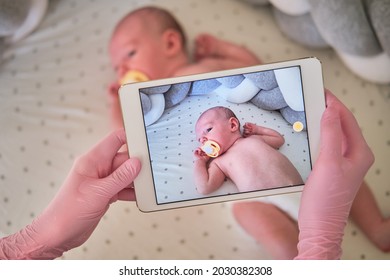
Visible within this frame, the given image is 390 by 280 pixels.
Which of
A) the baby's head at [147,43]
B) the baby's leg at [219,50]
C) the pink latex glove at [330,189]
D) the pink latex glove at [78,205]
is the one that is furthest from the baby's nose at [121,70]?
the pink latex glove at [330,189]

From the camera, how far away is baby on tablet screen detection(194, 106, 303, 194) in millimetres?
641

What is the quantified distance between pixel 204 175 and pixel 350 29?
0.35 m

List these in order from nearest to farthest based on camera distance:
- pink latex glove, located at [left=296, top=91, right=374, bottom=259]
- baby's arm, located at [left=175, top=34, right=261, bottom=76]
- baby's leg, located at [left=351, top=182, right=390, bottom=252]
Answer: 1. pink latex glove, located at [left=296, top=91, right=374, bottom=259]
2. baby's leg, located at [left=351, top=182, right=390, bottom=252]
3. baby's arm, located at [left=175, top=34, right=261, bottom=76]

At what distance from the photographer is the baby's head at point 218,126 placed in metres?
0.64

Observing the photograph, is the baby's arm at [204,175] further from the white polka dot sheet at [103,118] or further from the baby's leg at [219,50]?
the baby's leg at [219,50]

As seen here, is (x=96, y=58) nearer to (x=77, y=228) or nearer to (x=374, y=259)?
(x=77, y=228)

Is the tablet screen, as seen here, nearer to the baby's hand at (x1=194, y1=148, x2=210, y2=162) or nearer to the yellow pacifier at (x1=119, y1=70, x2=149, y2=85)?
the baby's hand at (x1=194, y1=148, x2=210, y2=162)

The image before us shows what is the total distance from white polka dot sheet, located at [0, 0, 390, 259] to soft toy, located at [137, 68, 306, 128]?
0.02 meters

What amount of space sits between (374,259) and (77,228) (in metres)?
0.40

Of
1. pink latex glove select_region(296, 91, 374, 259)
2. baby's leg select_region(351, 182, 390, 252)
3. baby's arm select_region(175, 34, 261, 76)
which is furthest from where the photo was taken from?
baby's arm select_region(175, 34, 261, 76)

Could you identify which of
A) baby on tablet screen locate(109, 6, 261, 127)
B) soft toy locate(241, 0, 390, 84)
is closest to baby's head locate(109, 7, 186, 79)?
baby on tablet screen locate(109, 6, 261, 127)

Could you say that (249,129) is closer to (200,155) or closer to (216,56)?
(200,155)

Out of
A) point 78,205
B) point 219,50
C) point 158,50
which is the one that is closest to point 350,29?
point 219,50
